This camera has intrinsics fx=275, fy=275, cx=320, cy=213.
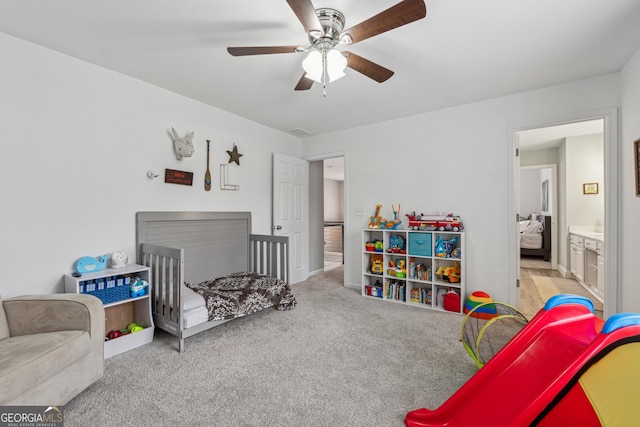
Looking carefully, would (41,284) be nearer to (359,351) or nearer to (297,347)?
(297,347)

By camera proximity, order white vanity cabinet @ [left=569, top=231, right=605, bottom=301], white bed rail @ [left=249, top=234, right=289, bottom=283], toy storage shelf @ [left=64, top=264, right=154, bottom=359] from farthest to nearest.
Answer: white vanity cabinet @ [left=569, top=231, right=605, bottom=301], white bed rail @ [left=249, top=234, right=289, bottom=283], toy storage shelf @ [left=64, top=264, right=154, bottom=359]

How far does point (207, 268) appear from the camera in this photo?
3221 mm

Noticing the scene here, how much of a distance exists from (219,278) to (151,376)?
1409mm

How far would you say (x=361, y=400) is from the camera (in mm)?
1630

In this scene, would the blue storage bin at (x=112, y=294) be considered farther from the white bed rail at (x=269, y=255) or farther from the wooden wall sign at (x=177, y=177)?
the white bed rail at (x=269, y=255)

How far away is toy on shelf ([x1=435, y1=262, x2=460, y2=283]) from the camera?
312 centimetres

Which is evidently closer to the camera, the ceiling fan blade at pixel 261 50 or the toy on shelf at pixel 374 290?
the ceiling fan blade at pixel 261 50

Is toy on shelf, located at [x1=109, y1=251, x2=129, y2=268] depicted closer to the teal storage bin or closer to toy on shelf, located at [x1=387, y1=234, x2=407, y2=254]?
toy on shelf, located at [x1=387, y1=234, x2=407, y2=254]

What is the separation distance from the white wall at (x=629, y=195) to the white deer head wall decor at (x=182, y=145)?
13.0 feet

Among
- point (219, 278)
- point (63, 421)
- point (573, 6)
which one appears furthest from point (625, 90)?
point (63, 421)

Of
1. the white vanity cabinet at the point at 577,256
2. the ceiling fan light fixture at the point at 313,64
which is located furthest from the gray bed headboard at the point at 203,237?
the white vanity cabinet at the point at 577,256

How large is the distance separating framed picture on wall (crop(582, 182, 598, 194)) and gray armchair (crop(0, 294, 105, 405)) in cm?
648

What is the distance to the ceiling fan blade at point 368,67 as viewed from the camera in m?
1.81

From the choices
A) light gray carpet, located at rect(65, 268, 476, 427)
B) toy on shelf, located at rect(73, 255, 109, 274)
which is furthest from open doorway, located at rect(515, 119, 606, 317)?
toy on shelf, located at rect(73, 255, 109, 274)
